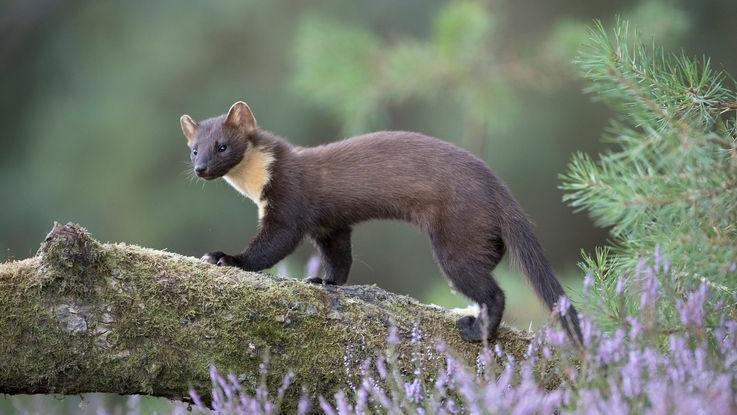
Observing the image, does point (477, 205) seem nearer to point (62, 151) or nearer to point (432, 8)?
point (432, 8)

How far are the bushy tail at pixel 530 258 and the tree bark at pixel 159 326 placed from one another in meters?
0.62

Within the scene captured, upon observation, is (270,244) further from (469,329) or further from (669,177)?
(669,177)

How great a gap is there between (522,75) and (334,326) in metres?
5.67

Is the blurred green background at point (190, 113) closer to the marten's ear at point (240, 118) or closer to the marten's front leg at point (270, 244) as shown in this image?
the marten's ear at point (240, 118)

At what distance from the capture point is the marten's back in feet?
16.7

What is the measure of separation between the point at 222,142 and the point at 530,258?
187 centimetres

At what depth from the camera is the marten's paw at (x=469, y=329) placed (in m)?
4.54

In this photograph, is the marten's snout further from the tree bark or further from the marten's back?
the tree bark

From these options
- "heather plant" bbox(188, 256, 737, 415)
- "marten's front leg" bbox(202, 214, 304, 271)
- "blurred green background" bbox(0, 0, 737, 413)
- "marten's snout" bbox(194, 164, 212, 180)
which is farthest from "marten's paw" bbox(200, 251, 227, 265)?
"blurred green background" bbox(0, 0, 737, 413)

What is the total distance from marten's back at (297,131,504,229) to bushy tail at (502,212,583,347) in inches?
6.9

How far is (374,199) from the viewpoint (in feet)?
17.5

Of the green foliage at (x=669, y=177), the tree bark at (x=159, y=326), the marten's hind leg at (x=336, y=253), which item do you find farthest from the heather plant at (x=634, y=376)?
the marten's hind leg at (x=336, y=253)

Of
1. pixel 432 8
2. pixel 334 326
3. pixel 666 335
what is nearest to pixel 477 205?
pixel 334 326

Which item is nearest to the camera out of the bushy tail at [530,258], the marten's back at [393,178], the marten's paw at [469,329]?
the marten's paw at [469,329]
